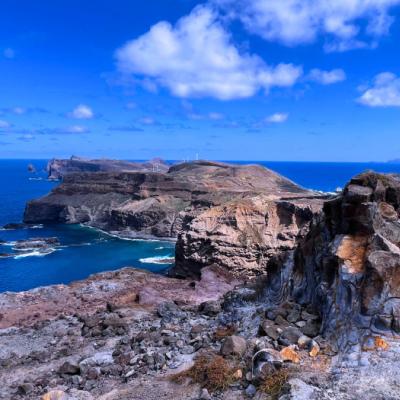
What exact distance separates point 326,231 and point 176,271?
39398 mm

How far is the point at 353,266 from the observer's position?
20.1 m

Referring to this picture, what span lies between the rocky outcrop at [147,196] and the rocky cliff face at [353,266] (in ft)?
215

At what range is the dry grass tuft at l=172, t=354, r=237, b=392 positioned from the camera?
58.0ft

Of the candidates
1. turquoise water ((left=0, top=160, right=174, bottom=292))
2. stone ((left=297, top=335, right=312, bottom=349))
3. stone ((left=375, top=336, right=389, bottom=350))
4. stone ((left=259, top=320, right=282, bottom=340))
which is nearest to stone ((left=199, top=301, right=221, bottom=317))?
stone ((left=259, top=320, right=282, bottom=340))

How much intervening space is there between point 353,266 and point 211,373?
7.84 metres

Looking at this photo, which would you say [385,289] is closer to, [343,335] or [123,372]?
[343,335]

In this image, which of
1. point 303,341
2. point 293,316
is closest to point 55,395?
point 303,341

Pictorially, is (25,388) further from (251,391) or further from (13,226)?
(13,226)

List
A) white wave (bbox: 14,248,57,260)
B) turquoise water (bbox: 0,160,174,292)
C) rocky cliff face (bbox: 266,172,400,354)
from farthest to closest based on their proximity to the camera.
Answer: white wave (bbox: 14,248,57,260)
turquoise water (bbox: 0,160,174,292)
rocky cliff face (bbox: 266,172,400,354)

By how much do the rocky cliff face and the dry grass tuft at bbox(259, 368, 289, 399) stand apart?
300cm

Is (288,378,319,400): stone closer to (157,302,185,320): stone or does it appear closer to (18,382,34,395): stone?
(18,382,34,395): stone

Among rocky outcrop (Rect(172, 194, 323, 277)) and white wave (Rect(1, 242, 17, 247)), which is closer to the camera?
rocky outcrop (Rect(172, 194, 323, 277))

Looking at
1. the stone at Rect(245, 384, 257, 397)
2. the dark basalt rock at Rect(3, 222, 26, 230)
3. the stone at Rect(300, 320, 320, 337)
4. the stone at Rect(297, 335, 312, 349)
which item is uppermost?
the stone at Rect(300, 320, 320, 337)

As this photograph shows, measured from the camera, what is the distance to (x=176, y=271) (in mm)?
62906
